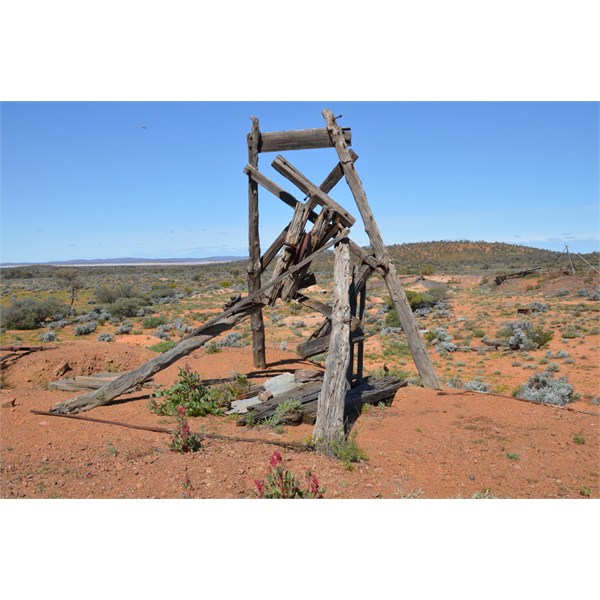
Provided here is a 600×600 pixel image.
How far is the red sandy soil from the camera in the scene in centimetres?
408

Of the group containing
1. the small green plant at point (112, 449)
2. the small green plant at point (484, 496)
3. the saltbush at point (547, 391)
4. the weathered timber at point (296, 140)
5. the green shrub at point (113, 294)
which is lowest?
the saltbush at point (547, 391)

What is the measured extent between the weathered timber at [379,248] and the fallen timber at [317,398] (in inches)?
29.9

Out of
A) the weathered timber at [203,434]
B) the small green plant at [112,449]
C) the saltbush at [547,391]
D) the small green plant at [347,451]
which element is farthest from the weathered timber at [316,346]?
the saltbush at [547,391]

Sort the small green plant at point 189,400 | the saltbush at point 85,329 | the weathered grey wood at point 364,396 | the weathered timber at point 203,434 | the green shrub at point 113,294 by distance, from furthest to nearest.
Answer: the green shrub at point 113,294, the saltbush at point 85,329, the small green plant at point 189,400, the weathered grey wood at point 364,396, the weathered timber at point 203,434

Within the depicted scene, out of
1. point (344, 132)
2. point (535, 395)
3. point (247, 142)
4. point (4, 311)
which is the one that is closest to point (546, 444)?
point (535, 395)

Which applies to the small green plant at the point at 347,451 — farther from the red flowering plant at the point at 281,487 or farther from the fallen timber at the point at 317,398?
the fallen timber at the point at 317,398

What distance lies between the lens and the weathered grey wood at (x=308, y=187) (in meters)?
7.27

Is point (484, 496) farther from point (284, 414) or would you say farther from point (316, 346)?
point (316, 346)

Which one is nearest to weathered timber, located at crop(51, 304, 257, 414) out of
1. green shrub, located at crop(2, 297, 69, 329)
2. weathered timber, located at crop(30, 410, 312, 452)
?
weathered timber, located at crop(30, 410, 312, 452)

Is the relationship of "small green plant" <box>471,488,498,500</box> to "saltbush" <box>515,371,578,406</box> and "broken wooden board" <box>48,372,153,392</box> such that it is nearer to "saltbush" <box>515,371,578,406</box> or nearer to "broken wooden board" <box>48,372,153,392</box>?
"saltbush" <box>515,371,578,406</box>

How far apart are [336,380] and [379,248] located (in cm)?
319

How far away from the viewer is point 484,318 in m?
18.3

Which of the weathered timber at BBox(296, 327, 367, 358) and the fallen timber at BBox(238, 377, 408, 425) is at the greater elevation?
the weathered timber at BBox(296, 327, 367, 358)

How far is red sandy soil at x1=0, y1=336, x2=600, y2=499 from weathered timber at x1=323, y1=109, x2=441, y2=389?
638 mm
